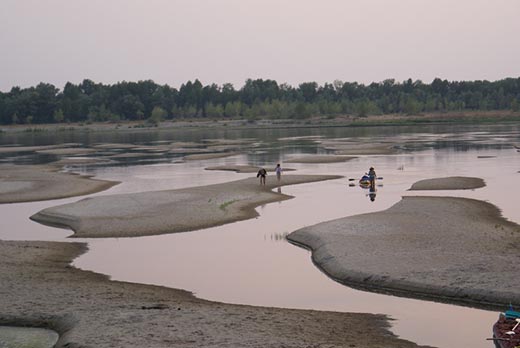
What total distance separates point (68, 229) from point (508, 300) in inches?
960

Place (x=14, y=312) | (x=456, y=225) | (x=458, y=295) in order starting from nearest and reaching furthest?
(x=14, y=312) → (x=458, y=295) → (x=456, y=225)

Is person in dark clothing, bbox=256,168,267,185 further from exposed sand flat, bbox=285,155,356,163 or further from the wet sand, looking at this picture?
exposed sand flat, bbox=285,155,356,163

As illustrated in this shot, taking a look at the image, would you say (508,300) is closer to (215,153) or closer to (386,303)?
(386,303)

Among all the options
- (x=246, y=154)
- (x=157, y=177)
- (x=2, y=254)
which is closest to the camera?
(x=2, y=254)

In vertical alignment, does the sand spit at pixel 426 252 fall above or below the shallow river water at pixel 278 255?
above

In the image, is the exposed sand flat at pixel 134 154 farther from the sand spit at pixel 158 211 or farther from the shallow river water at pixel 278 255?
the sand spit at pixel 158 211

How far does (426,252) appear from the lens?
29.4 metres

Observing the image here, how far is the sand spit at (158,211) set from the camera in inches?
1519

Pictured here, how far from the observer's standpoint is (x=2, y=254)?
103ft

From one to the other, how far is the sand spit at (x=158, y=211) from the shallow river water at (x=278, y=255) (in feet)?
3.71

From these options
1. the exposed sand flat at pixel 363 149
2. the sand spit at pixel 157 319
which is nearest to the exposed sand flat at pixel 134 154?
the exposed sand flat at pixel 363 149

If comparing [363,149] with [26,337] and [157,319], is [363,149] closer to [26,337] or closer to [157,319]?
[157,319]

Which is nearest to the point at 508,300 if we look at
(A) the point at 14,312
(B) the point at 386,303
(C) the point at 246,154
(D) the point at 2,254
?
(B) the point at 386,303

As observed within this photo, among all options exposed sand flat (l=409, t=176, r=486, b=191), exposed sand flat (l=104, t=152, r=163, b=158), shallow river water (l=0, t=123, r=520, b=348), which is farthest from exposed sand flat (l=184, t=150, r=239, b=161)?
exposed sand flat (l=409, t=176, r=486, b=191)
